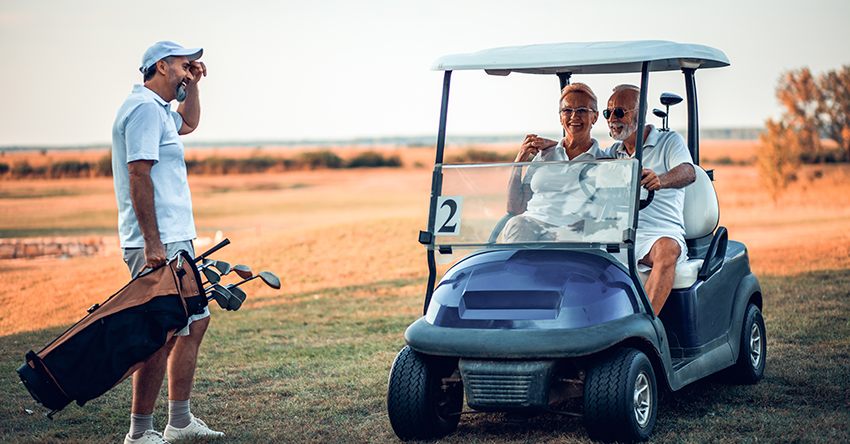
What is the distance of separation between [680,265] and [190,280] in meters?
2.31

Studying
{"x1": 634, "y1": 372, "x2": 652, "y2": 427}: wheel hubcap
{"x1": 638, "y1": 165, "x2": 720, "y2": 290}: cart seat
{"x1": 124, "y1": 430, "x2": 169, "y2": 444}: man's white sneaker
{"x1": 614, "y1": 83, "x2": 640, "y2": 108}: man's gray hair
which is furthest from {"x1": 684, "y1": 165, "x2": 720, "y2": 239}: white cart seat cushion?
{"x1": 124, "y1": 430, "x2": 169, "y2": 444}: man's white sneaker

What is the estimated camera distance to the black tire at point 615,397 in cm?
298

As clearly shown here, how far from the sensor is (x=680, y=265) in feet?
12.3

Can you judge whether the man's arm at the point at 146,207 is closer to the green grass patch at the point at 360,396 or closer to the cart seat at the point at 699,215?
the green grass patch at the point at 360,396

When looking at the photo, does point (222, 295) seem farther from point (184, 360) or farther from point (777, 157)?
point (777, 157)

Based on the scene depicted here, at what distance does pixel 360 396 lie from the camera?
4258 millimetres

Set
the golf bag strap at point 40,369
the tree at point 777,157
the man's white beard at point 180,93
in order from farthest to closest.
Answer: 1. the tree at point 777,157
2. the man's white beard at point 180,93
3. the golf bag strap at point 40,369

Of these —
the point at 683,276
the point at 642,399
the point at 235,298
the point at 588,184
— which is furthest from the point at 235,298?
the point at 683,276

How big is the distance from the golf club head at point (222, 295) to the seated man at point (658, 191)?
1933mm

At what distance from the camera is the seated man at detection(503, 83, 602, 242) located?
3480 millimetres

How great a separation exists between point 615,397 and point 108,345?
6.58 feet

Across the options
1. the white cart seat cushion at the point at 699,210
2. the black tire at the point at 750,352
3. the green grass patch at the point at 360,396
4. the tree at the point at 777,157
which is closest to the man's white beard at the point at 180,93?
the green grass patch at the point at 360,396

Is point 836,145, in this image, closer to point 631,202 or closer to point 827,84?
point 827,84

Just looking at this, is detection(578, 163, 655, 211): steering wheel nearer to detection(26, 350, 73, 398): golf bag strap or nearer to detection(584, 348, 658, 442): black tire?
detection(584, 348, 658, 442): black tire
